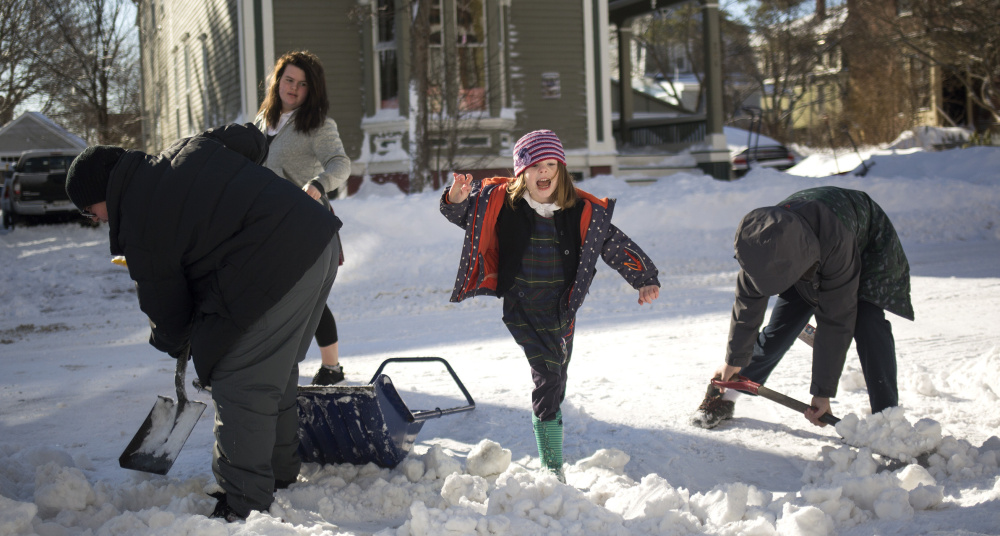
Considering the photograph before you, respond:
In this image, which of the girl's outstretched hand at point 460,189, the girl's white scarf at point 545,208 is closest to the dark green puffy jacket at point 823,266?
the girl's white scarf at point 545,208

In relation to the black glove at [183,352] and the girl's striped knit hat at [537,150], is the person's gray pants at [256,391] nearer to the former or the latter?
the black glove at [183,352]

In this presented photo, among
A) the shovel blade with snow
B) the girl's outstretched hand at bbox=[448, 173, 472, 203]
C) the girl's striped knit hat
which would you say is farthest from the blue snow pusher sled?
the shovel blade with snow

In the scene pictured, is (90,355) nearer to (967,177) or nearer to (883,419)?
(883,419)

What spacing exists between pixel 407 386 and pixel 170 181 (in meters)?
2.37

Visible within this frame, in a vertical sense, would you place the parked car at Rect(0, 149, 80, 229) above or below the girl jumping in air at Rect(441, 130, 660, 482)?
above

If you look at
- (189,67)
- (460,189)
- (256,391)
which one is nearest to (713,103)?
(189,67)

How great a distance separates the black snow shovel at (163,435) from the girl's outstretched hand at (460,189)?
1.17m

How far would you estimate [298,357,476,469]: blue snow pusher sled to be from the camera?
313cm

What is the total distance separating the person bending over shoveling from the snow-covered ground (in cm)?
29

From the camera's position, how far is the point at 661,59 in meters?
37.3

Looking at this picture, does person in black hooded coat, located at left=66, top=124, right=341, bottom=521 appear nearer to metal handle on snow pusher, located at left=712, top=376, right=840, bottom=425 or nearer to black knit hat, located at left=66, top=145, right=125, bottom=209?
black knit hat, located at left=66, top=145, right=125, bottom=209

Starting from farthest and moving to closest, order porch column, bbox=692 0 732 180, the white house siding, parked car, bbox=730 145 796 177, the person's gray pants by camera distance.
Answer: parked car, bbox=730 145 796 177 < porch column, bbox=692 0 732 180 < the white house siding < the person's gray pants

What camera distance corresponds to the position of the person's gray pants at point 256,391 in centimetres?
263

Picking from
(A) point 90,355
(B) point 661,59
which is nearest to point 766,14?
(B) point 661,59
